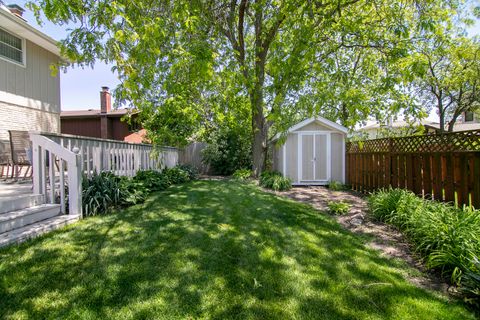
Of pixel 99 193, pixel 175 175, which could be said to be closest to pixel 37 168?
A: pixel 99 193

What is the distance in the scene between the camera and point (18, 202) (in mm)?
3918

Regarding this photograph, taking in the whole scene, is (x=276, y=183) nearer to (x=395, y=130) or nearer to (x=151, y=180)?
(x=151, y=180)

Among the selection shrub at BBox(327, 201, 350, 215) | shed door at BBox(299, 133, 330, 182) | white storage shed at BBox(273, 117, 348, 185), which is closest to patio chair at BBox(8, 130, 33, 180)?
shrub at BBox(327, 201, 350, 215)

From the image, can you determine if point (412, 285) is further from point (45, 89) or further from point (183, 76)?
point (45, 89)

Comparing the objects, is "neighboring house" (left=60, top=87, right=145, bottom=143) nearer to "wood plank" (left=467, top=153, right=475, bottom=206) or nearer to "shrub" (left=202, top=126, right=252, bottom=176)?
"shrub" (left=202, top=126, right=252, bottom=176)

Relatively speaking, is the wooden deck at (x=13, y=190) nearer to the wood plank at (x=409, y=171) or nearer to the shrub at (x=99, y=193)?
the shrub at (x=99, y=193)

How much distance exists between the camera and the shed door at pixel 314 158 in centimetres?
1092

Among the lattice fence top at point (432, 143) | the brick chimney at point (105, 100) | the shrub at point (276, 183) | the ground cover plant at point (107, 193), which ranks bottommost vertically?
the shrub at point (276, 183)

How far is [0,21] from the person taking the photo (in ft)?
23.5

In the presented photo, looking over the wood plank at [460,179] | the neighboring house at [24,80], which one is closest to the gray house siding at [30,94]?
the neighboring house at [24,80]

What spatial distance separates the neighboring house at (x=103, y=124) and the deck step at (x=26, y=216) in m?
14.6

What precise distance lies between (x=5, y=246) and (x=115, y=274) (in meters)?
1.53

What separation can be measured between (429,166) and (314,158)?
16.4ft

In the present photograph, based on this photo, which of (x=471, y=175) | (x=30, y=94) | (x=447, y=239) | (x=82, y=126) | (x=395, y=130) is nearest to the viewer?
(x=447, y=239)
